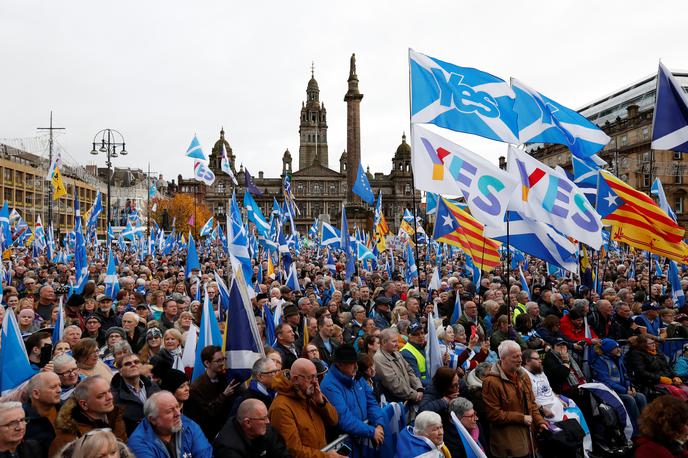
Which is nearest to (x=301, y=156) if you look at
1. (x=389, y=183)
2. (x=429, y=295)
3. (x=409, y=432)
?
(x=389, y=183)

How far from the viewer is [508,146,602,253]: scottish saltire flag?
8383 millimetres

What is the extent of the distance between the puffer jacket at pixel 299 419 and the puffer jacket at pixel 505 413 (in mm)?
1520

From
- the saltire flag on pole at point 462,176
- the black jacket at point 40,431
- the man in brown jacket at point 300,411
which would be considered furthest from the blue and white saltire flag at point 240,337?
the saltire flag on pole at point 462,176

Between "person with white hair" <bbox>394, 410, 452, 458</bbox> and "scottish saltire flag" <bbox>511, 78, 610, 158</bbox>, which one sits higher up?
"scottish saltire flag" <bbox>511, 78, 610, 158</bbox>

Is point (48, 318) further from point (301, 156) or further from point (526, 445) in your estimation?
point (301, 156)

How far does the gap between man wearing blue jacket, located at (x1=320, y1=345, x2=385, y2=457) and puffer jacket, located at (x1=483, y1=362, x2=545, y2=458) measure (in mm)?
1027

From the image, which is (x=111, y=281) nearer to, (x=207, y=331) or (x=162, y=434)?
(x=207, y=331)

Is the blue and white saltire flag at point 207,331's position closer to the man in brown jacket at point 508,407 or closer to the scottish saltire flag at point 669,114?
the man in brown jacket at point 508,407

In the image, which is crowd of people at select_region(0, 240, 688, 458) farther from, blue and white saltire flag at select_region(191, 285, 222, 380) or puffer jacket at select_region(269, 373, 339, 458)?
blue and white saltire flag at select_region(191, 285, 222, 380)

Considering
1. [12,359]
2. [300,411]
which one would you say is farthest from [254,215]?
[300,411]

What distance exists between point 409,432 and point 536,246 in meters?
5.42

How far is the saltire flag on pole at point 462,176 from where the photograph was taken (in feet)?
25.6

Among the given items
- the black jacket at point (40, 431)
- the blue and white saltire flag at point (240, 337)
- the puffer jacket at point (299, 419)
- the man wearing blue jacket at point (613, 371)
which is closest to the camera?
the black jacket at point (40, 431)

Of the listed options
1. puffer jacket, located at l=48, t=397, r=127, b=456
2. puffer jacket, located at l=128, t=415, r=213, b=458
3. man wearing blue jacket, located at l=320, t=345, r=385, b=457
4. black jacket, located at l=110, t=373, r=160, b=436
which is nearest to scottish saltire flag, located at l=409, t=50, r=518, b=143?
man wearing blue jacket, located at l=320, t=345, r=385, b=457
